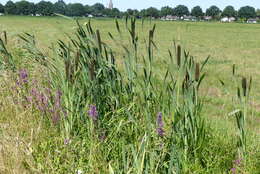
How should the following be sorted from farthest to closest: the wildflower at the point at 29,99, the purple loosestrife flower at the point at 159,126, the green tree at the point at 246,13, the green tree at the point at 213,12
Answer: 1. the green tree at the point at 213,12
2. the green tree at the point at 246,13
3. the wildflower at the point at 29,99
4. the purple loosestrife flower at the point at 159,126

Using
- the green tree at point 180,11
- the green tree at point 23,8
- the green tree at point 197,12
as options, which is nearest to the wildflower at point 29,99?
the green tree at point 23,8

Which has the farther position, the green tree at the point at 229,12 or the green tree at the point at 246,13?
the green tree at the point at 229,12

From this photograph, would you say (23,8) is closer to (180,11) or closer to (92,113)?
(180,11)

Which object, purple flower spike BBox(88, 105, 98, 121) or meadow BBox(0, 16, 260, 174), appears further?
purple flower spike BBox(88, 105, 98, 121)

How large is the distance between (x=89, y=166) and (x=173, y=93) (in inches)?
29.1

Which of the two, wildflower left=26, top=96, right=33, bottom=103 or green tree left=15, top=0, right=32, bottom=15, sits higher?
green tree left=15, top=0, right=32, bottom=15

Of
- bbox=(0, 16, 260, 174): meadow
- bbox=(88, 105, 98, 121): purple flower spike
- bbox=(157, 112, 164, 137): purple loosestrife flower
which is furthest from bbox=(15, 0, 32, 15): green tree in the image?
bbox=(157, 112, 164, 137): purple loosestrife flower

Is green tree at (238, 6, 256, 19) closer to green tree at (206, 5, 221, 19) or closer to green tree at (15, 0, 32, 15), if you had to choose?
green tree at (206, 5, 221, 19)

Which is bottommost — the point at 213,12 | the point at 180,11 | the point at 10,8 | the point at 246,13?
the point at 246,13

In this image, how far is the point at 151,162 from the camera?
2.05m

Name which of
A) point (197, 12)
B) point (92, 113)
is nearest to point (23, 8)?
point (197, 12)

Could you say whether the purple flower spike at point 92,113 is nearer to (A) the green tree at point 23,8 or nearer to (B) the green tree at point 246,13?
(A) the green tree at point 23,8

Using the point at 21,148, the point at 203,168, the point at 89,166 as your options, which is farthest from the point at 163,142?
the point at 21,148

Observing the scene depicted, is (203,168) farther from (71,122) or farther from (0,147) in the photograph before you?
(0,147)
